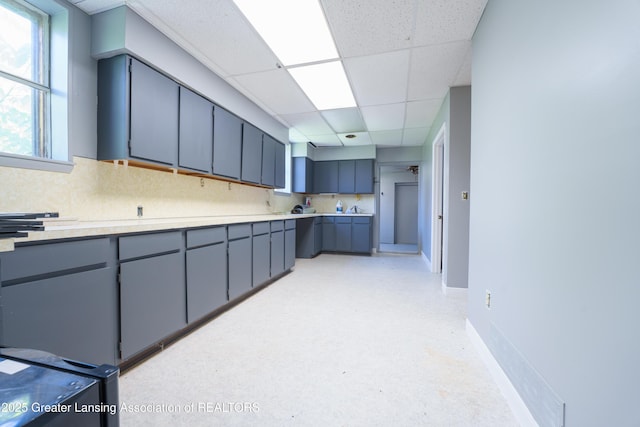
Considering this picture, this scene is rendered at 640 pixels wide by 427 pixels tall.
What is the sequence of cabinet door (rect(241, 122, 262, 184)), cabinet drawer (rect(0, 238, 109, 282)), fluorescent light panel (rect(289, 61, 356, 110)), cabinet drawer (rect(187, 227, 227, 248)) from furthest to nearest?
cabinet door (rect(241, 122, 262, 184)) < fluorescent light panel (rect(289, 61, 356, 110)) < cabinet drawer (rect(187, 227, 227, 248)) < cabinet drawer (rect(0, 238, 109, 282))

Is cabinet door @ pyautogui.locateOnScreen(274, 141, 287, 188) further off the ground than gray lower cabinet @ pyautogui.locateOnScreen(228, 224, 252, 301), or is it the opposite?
cabinet door @ pyautogui.locateOnScreen(274, 141, 287, 188)

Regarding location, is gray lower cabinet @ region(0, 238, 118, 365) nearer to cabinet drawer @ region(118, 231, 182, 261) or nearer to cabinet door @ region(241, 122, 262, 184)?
cabinet drawer @ region(118, 231, 182, 261)

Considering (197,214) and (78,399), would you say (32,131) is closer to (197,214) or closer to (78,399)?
(197,214)

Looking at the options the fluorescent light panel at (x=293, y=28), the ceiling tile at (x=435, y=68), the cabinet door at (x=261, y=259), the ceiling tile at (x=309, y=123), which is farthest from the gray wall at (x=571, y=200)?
the ceiling tile at (x=309, y=123)

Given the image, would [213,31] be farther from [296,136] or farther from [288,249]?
[296,136]

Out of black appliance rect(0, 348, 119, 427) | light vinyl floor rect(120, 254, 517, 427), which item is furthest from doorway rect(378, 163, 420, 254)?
black appliance rect(0, 348, 119, 427)

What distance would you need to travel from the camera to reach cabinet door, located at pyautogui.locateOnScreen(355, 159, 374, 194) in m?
5.77

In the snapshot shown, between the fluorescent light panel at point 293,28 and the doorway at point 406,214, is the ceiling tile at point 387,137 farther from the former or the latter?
the fluorescent light panel at point 293,28

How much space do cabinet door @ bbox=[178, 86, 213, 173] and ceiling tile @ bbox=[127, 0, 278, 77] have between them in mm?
406

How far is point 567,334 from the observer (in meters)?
0.95

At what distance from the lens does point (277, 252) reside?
3.57m

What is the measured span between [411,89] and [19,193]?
3.56m

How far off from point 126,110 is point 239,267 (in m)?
1.63

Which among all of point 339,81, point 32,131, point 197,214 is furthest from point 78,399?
point 339,81
